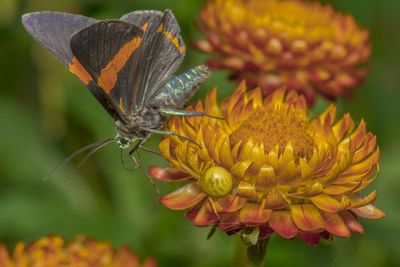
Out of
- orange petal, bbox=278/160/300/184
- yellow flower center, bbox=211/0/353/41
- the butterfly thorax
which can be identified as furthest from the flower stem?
yellow flower center, bbox=211/0/353/41

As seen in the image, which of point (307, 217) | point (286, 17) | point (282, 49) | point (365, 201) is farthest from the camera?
point (286, 17)

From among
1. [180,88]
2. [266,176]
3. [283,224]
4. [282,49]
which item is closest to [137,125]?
[180,88]

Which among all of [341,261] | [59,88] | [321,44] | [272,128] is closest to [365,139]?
[272,128]

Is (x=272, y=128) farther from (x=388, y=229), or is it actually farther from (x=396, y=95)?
(x=396, y=95)

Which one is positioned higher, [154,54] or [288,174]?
[154,54]

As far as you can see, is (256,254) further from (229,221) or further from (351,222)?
(351,222)

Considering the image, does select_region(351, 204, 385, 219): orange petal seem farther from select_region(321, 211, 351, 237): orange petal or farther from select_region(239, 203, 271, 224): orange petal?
select_region(239, 203, 271, 224): orange petal

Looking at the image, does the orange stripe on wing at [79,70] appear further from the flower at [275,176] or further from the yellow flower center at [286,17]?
the yellow flower center at [286,17]
